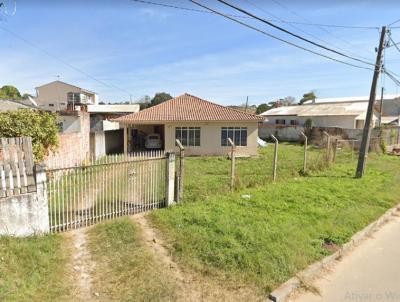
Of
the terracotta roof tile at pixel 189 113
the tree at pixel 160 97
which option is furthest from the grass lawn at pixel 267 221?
the tree at pixel 160 97

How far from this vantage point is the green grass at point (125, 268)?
402 centimetres

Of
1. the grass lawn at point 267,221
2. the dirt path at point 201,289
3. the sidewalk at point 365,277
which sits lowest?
the sidewalk at point 365,277

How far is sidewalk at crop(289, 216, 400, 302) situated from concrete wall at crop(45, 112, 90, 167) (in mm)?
8933

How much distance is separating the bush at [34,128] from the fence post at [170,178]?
4.75 meters

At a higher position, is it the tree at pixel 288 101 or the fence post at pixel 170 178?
the tree at pixel 288 101

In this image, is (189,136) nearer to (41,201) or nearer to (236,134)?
(236,134)

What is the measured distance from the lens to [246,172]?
13219mm

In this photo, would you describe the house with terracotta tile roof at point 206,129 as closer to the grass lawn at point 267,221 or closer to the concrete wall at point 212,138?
the concrete wall at point 212,138

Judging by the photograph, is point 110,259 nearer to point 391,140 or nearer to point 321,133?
point 391,140

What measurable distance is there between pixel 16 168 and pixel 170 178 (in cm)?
333

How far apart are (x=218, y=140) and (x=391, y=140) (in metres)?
14.1

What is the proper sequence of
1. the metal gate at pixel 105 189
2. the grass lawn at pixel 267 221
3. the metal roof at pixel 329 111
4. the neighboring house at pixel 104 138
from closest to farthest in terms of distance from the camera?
1. the grass lawn at pixel 267 221
2. the metal gate at pixel 105 189
3. the neighboring house at pixel 104 138
4. the metal roof at pixel 329 111

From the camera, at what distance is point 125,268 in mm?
4645

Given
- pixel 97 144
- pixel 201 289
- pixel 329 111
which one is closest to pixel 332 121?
pixel 329 111
